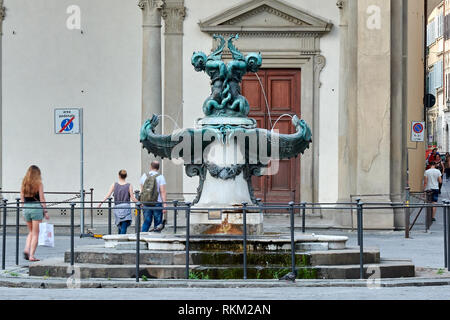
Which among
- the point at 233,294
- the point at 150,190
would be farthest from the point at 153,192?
the point at 233,294

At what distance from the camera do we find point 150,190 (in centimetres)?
1953

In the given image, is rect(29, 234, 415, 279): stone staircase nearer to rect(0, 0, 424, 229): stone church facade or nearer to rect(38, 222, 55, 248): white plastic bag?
rect(38, 222, 55, 248): white plastic bag

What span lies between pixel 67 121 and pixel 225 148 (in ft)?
23.1

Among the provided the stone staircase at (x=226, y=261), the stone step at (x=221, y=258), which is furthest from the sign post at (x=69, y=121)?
the stone step at (x=221, y=258)

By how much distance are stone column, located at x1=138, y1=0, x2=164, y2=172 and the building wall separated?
0.83 meters

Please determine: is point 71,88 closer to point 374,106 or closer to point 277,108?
point 277,108

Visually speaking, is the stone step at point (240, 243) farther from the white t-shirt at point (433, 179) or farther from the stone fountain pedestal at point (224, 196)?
the white t-shirt at point (433, 179)

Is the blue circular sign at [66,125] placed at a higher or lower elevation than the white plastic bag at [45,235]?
higher

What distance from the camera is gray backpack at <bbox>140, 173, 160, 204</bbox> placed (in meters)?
19.5

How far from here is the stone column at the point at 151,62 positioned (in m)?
24.2

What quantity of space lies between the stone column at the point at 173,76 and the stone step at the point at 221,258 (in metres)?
10.7

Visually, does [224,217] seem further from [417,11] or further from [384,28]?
[417,11]
